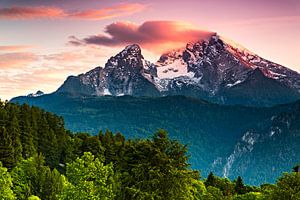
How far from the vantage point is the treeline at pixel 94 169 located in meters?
66.6

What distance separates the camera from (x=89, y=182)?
290ft

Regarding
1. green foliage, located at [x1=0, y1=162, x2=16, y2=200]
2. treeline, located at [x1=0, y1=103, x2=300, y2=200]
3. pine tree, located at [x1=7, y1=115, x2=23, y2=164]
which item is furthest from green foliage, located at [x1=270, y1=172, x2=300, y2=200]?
pine tree, located at [x1=7, y1=115, x2=23, y2=164]

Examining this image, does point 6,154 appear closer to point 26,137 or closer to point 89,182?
point 26,137

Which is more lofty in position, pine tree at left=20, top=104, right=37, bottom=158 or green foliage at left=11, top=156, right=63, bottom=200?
pine tree at left=20, top=104, right=37, bottom=158

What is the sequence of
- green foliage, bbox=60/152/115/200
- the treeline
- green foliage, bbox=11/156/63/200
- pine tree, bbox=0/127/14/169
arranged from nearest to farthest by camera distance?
the treeline → green foliage, bbox=60/152/115/200 → green foliage, bbox=11/156/63/200 → pine tree, bbox=0/127/14/169

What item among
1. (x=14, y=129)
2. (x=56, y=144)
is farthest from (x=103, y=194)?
(x=56, y=144)

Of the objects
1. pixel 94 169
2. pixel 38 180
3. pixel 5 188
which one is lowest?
pixel 38 180

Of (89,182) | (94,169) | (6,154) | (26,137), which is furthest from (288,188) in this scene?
(26,137)

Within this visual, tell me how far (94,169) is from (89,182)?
7407 millimetres

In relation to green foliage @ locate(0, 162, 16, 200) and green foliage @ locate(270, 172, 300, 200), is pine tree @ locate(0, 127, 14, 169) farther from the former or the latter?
green foliage @ locate(270, 172, 300, 200)

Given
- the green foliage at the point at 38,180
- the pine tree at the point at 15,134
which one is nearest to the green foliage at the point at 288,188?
the green foliage at the point at 38,180

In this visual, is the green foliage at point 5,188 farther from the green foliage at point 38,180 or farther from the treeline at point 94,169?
the green foliage at point 38,180

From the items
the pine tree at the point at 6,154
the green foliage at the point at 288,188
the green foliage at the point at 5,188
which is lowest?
the green foliage at the point at 288,188

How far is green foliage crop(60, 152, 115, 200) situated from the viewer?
85.5m
